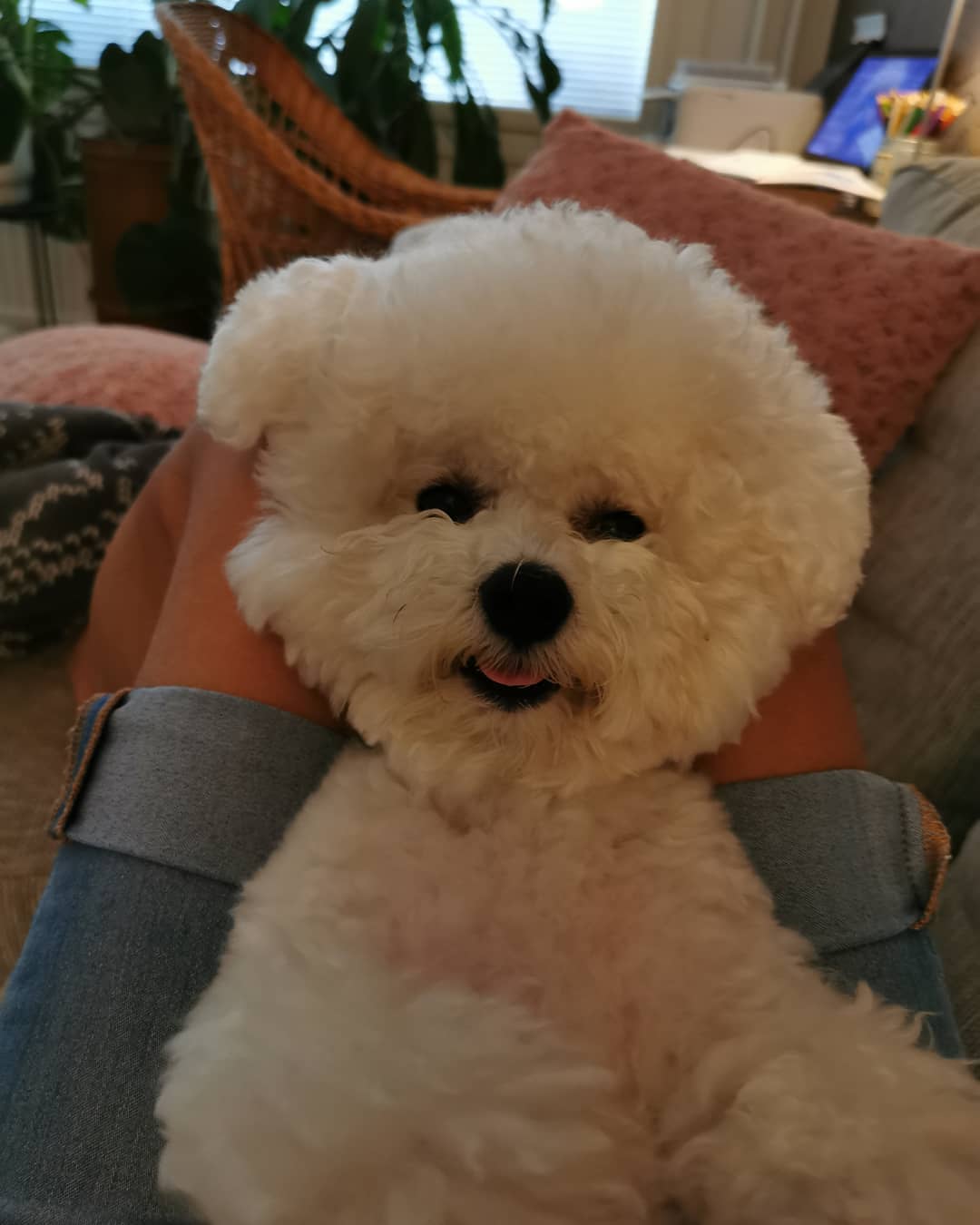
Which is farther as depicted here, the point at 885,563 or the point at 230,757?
the point at 885,563

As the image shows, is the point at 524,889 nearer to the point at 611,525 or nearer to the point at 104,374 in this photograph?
the point at 611,525

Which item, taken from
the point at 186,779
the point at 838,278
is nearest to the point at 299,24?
the point at 838,278

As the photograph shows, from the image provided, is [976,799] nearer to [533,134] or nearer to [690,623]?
[690,623]

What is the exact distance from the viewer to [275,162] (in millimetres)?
→ 1813

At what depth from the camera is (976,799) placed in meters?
0.94

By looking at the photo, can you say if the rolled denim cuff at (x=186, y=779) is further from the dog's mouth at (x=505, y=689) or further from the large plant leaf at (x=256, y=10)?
the large plant leaf at (x=256, y=10)

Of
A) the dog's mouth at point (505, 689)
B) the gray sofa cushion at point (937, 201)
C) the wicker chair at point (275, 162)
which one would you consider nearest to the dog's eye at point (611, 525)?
the dog's mouth at point (505, 689)

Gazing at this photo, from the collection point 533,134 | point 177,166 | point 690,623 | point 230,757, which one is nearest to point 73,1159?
point 230,757

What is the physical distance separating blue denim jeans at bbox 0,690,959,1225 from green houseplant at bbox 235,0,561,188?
2072mm

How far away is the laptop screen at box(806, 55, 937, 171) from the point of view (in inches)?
80.7

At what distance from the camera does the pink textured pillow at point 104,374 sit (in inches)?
49.3

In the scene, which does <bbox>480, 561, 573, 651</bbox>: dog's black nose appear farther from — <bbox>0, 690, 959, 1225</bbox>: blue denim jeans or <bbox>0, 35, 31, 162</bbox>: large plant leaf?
<bbox>0, 35, 31, 162</bbox>: large plant leaf

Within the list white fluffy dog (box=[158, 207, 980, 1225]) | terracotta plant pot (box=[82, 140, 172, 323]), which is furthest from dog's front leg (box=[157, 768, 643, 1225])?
terracotta plant pot (box=[82, 140, 172, 323])

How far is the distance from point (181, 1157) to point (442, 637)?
326mm
